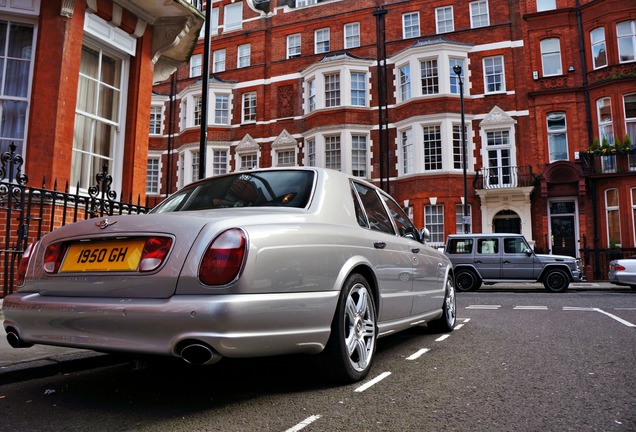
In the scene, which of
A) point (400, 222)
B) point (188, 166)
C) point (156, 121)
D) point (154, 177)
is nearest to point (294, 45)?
point (188, 166)

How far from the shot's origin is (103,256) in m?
2.86

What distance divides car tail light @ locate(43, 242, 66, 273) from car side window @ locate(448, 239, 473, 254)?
1420 centimetres

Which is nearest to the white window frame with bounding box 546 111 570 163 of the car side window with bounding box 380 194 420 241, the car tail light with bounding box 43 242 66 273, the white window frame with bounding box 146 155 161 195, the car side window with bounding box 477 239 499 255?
the car side window with bounding box 477 239 499 255

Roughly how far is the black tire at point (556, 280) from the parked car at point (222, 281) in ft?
42.5

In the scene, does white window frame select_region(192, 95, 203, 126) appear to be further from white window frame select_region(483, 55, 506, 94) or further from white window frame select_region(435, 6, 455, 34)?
white window frame select_region(483, 55, 506, 94)

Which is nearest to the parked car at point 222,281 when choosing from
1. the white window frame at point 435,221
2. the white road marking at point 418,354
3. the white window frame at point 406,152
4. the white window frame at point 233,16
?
the white road marking at point 418,354

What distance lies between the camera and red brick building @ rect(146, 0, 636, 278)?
66.7 ft

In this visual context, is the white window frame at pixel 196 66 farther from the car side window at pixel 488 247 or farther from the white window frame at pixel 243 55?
the car side window at pixel 488 247

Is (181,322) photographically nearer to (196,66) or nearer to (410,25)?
(410,25)

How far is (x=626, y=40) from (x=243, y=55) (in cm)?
1958

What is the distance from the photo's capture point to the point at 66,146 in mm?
7379

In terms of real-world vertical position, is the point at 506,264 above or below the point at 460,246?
below

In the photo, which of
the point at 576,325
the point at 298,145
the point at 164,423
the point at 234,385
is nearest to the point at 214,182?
the point at 234,385

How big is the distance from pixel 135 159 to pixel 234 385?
659 cm
